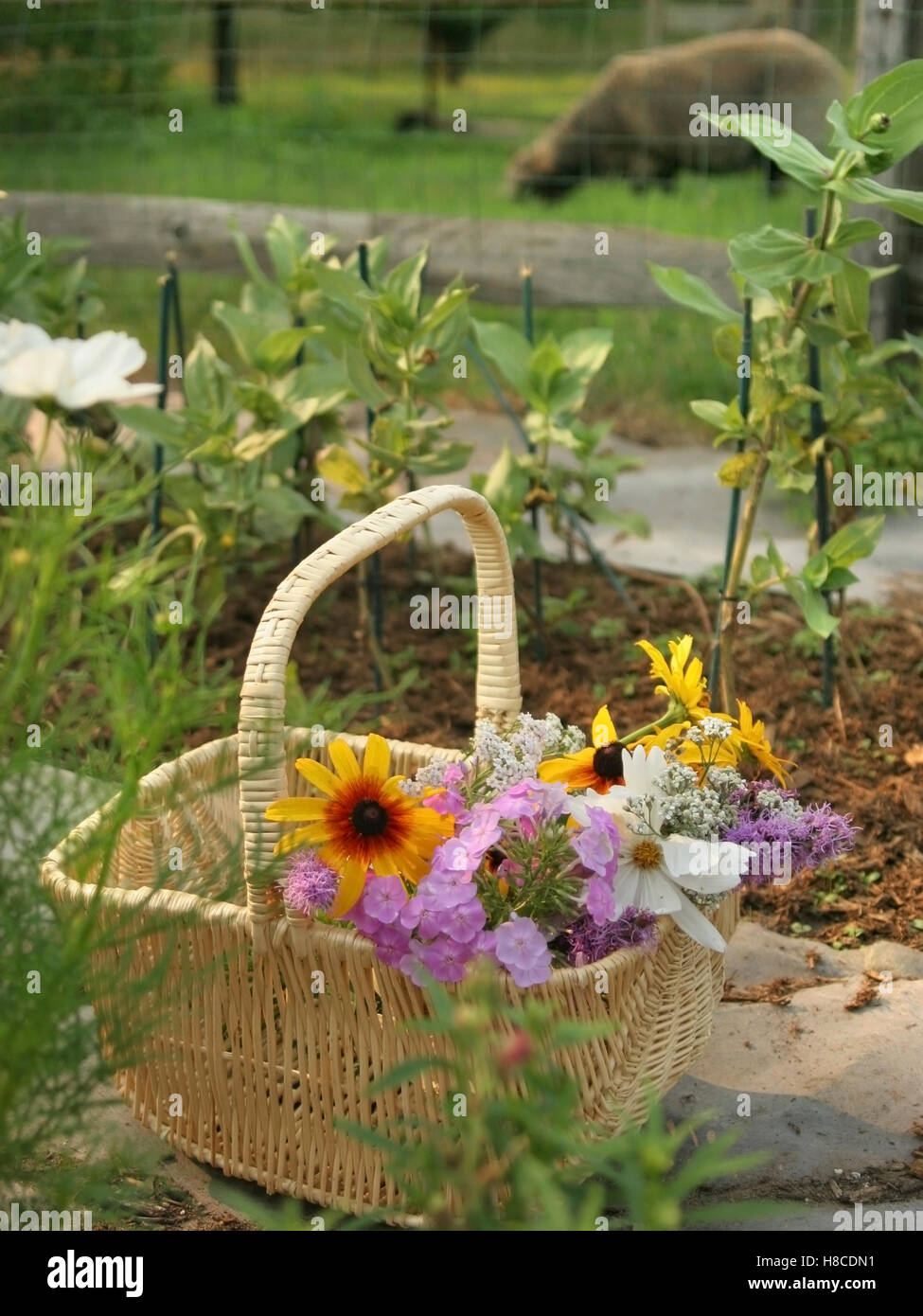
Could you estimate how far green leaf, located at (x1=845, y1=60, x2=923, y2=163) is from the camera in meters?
2.34

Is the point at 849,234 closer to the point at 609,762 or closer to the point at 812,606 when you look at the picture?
the point at 812,606

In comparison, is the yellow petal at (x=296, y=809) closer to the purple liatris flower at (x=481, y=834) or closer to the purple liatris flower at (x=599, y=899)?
the purple liatris flower at (x=481, y=834)

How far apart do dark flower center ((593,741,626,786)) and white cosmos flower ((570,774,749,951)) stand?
0.39ft

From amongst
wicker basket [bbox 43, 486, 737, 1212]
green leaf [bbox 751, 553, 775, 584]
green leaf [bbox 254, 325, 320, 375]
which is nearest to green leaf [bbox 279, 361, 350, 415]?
green leaf [bbox 254, 325, 320, 375]

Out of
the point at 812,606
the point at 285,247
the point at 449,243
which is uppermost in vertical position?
the point at 449,243

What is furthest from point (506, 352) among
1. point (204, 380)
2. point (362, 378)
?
point (204, 380)

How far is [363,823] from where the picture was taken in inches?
63.6

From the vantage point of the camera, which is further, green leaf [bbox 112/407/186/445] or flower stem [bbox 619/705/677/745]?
green leaf [bbox 112/407/186/445]

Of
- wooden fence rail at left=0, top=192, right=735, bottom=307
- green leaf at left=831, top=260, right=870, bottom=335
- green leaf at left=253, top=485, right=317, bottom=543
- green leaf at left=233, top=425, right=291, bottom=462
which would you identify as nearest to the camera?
green leaf at left=831, top=260, right=870, bottom=335

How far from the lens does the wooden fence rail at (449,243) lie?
4.15 m

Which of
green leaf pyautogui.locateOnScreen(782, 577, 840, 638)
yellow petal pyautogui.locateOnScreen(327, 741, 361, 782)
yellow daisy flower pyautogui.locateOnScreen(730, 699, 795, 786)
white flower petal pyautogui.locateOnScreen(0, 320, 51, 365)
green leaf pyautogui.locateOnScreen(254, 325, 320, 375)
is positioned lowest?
yellow petal pyautogui.locateOnScreen(327, 741, 361, 782)

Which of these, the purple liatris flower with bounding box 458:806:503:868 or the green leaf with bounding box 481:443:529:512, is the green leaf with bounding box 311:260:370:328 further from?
the purple liatris flower with bounding box 458:806:503:868

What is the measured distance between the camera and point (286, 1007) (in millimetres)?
1711

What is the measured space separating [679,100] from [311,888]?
8424mm
